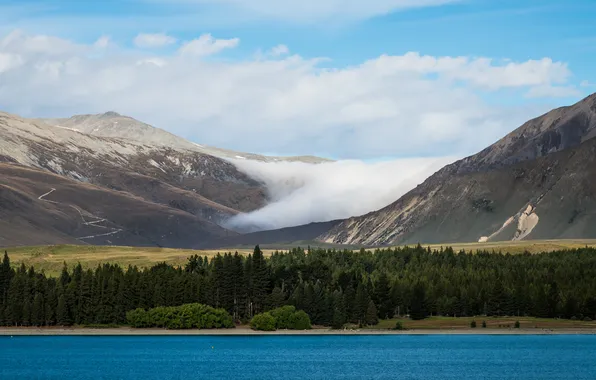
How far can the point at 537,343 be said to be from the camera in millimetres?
199250

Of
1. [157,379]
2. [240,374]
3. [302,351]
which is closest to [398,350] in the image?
[302,351]

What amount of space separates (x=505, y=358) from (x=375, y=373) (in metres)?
31.8

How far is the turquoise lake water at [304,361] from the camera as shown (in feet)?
474

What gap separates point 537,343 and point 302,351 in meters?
45.6

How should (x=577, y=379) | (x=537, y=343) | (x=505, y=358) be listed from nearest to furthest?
(x=577, y=379), (x=505, y=358), (x=537, y=343)

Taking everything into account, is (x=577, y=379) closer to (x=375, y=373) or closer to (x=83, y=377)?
(x=375, y=373)

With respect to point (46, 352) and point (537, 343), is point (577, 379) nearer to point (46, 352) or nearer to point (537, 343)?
point (537, 343)

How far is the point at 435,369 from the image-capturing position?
15300 centimetres

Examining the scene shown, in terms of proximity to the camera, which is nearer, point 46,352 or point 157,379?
point 157,379

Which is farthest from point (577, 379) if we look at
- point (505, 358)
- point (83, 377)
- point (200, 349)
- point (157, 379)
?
point (200, 349)

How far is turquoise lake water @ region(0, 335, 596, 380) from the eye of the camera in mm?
144500

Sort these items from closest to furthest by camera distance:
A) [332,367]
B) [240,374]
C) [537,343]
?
[240,374]
[332,367]
[537,343]

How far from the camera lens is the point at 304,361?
6526 inches


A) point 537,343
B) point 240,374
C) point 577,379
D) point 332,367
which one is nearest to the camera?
point 577,379
